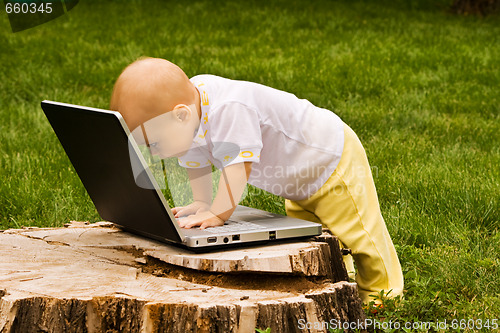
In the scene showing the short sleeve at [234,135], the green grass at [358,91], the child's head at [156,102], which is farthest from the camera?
the green grass at [358,91]

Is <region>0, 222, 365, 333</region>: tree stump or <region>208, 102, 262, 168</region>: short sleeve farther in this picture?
<region>208, 102, 262, 168</region>: short sleeve

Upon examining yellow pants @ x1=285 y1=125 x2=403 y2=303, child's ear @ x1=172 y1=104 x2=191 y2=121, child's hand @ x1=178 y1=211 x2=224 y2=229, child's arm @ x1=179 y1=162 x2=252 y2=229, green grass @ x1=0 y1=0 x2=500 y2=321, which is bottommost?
green grass @ x1=0 y1=0 x2=500 y2=321

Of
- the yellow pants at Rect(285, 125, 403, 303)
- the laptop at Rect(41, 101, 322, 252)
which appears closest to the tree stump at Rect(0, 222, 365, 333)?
the laptop at Rect(41, 101, 322, 252)

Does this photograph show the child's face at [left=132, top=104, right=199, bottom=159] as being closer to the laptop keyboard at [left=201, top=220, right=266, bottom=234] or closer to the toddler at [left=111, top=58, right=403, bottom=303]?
the toddler at [left=111, top=58, right=403, bottom=303]

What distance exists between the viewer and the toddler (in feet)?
7.33

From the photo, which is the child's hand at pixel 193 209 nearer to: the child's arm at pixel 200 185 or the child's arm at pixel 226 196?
the child's arm at pixel 200 185

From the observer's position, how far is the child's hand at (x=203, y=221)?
2.34 metres

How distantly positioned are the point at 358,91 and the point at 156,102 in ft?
13.9

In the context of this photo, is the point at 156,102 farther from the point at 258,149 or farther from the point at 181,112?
the point at 258,149

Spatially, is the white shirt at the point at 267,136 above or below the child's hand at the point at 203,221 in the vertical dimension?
above

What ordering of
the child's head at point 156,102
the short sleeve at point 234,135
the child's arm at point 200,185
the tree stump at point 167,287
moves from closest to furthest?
the tree stump at point 167,287 < the child's head at point 156,102 < the short sleeve at point 234,135 < the child's arm at point 200,185

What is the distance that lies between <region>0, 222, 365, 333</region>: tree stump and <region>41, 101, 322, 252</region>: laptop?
48mm

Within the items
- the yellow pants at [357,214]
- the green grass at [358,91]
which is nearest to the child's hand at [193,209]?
the yellow pants at [357,214]

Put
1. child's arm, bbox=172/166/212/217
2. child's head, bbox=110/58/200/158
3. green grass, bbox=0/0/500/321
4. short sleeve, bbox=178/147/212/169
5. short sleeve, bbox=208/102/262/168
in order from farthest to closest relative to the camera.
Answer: green grass, bbox=0/0/500/321 → child's arm, bbox=172/166/212/217 → short sleeve, bbox=178/147/212/169 → short sleeve, bbox=208/102/262/168 → child's head, bbox=110/58/200/158
